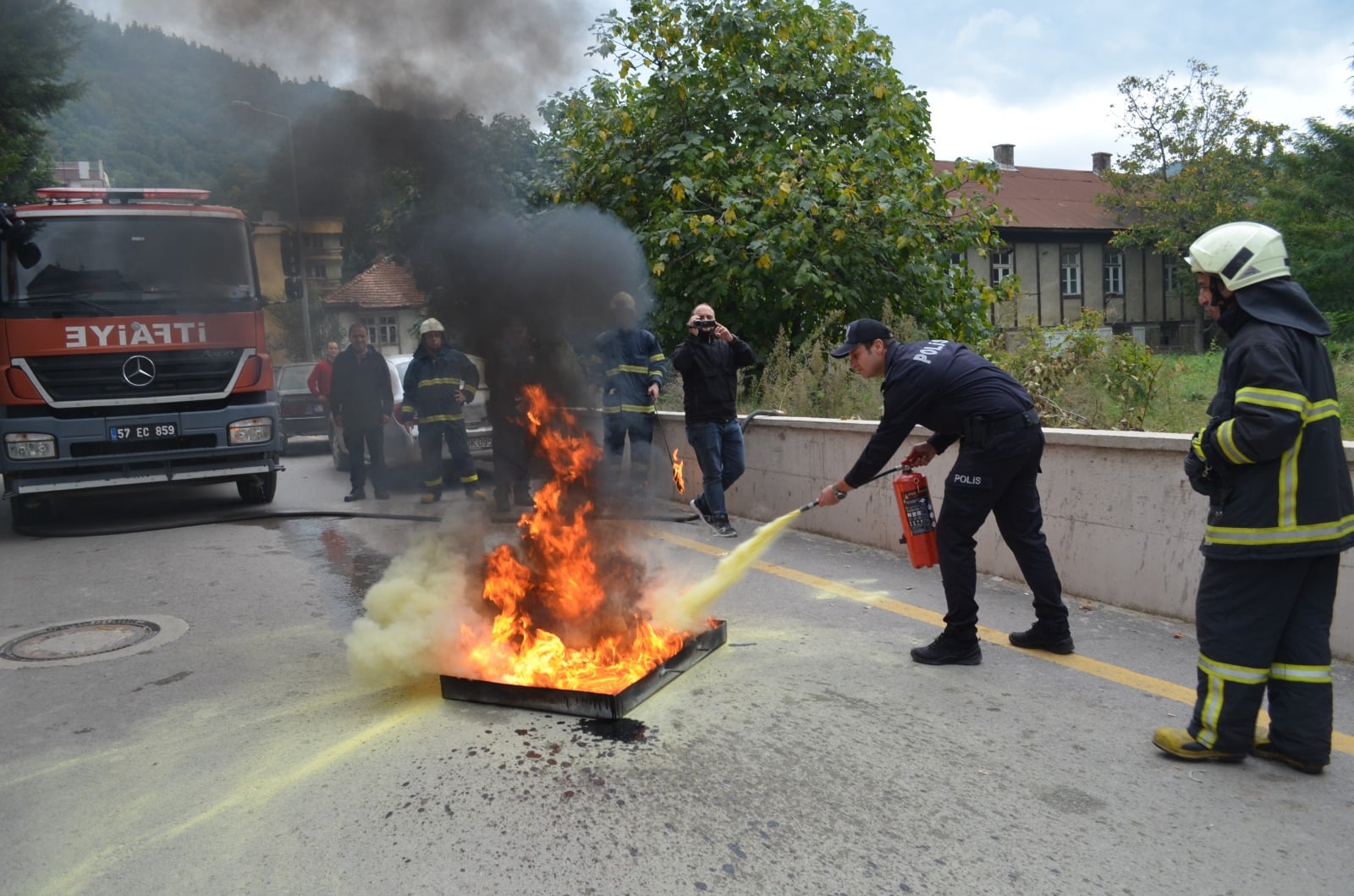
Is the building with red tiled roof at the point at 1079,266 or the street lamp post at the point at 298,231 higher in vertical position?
the building with red tiled roof at the point at 1079,266

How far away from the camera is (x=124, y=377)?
9.12 m

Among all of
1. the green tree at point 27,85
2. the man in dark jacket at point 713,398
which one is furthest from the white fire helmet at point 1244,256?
the green tree at point 27,85

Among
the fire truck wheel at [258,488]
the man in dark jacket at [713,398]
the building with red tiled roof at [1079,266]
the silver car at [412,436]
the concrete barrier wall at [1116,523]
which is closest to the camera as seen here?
the concrete barrier wall at [1116,523]

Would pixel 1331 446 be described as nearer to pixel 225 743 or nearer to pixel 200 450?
pixel 225 743

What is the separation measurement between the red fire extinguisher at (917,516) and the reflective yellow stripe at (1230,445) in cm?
168

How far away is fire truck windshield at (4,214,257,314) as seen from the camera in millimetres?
8875

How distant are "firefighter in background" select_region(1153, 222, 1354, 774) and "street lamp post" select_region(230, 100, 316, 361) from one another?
449cm

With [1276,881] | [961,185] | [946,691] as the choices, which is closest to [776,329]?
[961,185]

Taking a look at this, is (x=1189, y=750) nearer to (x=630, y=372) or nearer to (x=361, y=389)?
(x=630, y=372)

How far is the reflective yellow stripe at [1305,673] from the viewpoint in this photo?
11.0 ft

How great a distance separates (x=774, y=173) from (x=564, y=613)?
8.00 m

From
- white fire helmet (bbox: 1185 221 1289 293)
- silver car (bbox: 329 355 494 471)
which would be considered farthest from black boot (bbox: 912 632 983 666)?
silver car (bbox: 329 355 494 471)

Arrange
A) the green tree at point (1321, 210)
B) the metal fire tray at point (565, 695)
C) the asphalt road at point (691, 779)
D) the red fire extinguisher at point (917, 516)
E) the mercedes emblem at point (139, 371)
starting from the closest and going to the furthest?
the asphalt road at point (691, 779) < the metal fire tray at point (565, 695) < the red fire extinguisher at point (917, 516) < the mercedes emblem at point (139, 371) < the green tree at point (1321, 210)

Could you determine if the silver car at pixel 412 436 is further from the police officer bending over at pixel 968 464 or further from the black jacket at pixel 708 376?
the police officer bending over at pixel 968 464
